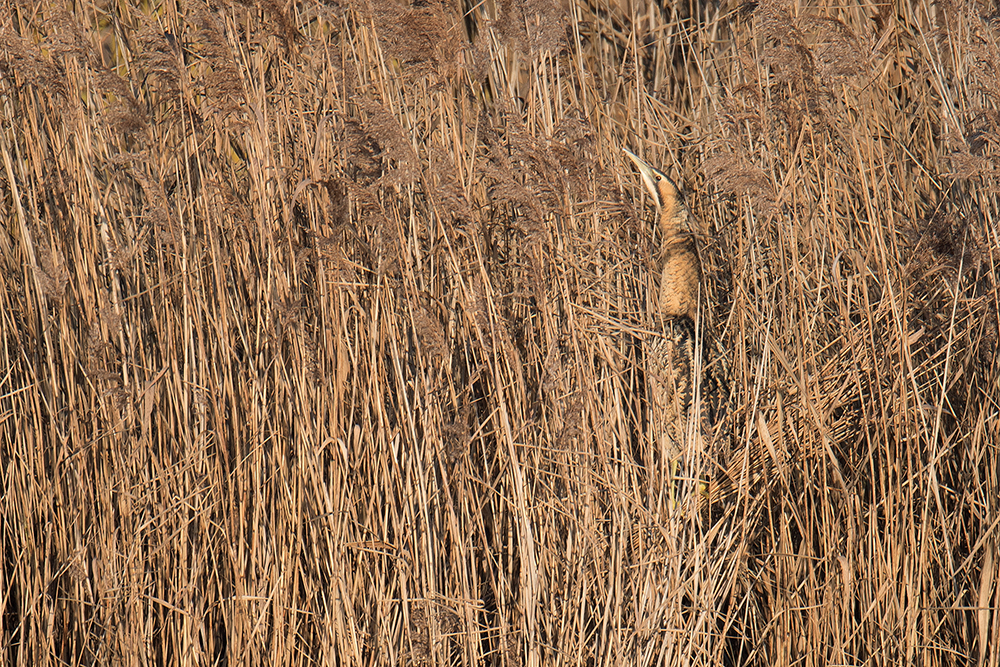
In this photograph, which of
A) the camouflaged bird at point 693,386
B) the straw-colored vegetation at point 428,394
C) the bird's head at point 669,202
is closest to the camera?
the straw-colored vegetation at point 428,394

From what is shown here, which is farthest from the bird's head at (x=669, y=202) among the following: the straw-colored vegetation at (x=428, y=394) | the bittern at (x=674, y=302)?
the straw-colored vegetation at (x=428, y=394)

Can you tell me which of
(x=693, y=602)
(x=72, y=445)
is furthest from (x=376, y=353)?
(x=693, y=602)

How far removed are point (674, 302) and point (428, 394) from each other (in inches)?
22.3

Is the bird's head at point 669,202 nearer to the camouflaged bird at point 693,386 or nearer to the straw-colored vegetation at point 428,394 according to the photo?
the camouflaged bird at point 693,386

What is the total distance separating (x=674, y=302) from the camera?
6.17 feet

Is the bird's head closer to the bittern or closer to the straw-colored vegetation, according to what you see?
the bittern

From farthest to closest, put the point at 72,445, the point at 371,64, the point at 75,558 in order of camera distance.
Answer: the point at 371,64, the point at 72,445, the point at 75,558

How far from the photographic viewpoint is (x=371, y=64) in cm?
185

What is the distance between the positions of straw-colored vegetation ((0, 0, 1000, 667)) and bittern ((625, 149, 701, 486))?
0.26ft

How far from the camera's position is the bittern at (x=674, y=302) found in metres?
1.81

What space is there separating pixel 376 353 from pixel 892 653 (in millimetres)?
1027

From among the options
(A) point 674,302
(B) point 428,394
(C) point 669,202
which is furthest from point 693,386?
(B) point 428,394

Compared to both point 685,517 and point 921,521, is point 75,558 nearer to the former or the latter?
point 685,517

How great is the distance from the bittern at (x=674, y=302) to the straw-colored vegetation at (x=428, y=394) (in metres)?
0.08
